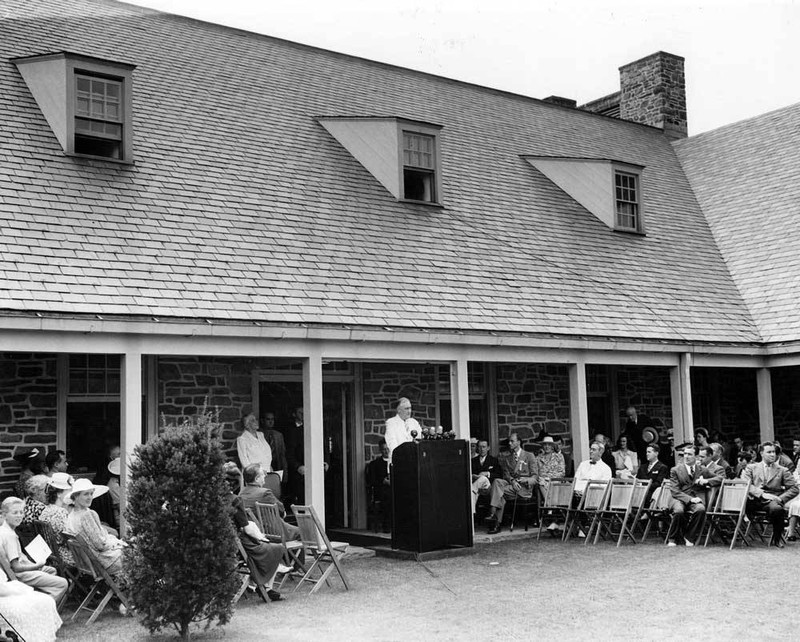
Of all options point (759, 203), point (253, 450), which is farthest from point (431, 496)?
point (759, 203)

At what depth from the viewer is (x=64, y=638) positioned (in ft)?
27.0

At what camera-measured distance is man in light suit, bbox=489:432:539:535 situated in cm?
1408

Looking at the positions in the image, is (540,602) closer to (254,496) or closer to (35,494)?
(254,496)

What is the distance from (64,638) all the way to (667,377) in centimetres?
1330

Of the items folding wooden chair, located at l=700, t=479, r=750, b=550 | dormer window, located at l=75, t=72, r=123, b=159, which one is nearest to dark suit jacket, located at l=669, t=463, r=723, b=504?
folding wooden chair, located at l=700, t=479, r=750, b=550

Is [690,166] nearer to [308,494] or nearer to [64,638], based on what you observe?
[308,494]

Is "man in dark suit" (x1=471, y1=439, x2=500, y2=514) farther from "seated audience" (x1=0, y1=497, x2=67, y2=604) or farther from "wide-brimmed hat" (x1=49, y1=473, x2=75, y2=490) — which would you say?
"seated audience" (x1=0, y1=497, x2=67, y2=604)

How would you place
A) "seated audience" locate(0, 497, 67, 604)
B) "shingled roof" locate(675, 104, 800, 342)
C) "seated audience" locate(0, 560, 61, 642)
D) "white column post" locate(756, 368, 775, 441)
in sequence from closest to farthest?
"seated audience" locate(0, 560, 61, 642), "seated audience" locate(0, 497, 67, 604), "white column post" locate(756, 368, 775, 441), "shingled roof" locate(675, 104, 800, 342)

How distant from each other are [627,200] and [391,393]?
6.57 meters

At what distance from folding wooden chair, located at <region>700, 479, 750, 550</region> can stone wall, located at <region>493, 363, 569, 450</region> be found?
4437mm

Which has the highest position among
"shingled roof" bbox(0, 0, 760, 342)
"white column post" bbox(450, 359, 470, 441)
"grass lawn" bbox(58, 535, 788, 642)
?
"shingled roof" bbox(0, 0, 760, 342)

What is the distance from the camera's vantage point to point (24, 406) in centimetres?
1169

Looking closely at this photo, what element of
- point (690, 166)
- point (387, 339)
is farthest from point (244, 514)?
point (690, 166)

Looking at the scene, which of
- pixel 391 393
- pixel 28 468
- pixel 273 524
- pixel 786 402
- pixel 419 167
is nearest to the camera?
pixel 273 524
